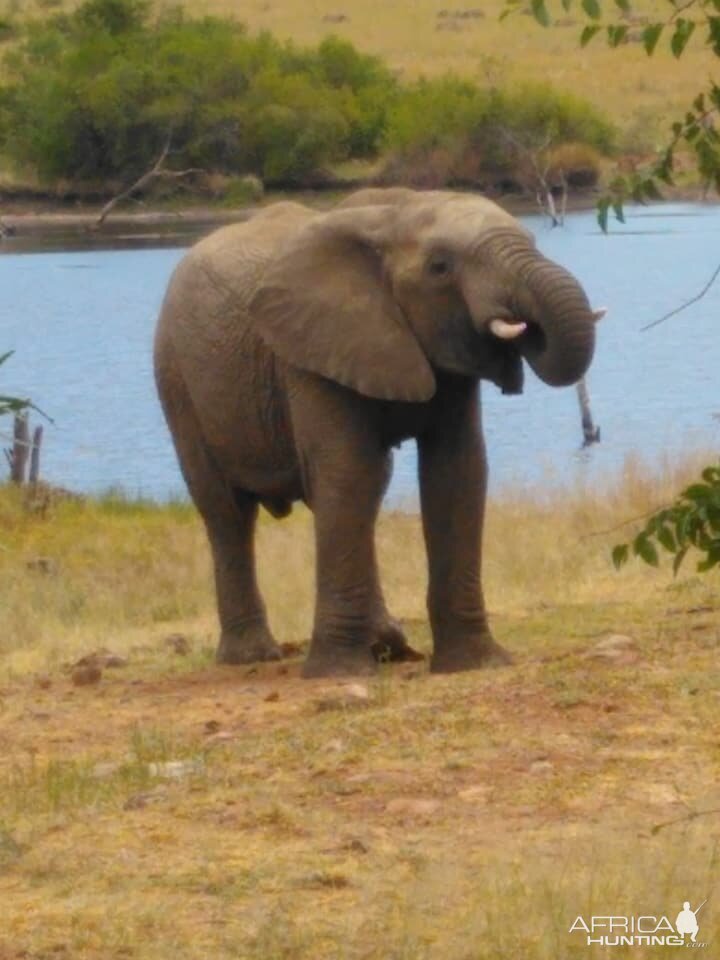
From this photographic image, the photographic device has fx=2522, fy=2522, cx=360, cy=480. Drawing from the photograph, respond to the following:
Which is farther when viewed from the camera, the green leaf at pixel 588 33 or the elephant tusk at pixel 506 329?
the elephant tusk at pixel 506 329

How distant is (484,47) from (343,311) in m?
71.0

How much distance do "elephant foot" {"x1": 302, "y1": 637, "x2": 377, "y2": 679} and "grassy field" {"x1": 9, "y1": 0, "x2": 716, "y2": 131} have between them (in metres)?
48.3

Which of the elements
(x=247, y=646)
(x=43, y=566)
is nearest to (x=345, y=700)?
(x=247, y=646)

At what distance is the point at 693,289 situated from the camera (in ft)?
127

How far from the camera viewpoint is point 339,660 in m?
9.90

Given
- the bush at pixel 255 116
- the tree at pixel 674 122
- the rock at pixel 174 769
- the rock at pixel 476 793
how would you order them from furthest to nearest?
the bush at pixel 255 116 < the rock at pixel 174 769 < the rock at pixel 476 793 < the tree at pixel 674 122

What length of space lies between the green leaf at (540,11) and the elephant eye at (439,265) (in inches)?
167

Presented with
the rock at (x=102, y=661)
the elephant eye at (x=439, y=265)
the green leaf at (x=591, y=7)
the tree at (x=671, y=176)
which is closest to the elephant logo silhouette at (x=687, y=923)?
the tree at (x=671, y=176)

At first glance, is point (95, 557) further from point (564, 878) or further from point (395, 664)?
point (564, 878)

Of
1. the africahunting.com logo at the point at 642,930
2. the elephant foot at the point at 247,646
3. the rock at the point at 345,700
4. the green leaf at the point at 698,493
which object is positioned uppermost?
the green leaf at the point at 698,493

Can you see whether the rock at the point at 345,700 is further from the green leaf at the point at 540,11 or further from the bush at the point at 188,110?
the bush at the point at 188,110

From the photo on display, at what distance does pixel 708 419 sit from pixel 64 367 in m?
12.0

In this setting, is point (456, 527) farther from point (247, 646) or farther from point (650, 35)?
point (650, 35)

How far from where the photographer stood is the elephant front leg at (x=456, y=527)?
9711mm
